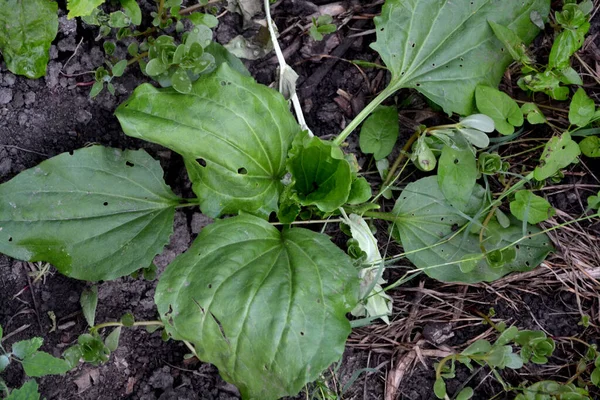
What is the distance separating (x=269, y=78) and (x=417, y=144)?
70 centimetres

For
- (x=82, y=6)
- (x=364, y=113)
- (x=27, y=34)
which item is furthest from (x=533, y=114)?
(x=27, y=34)

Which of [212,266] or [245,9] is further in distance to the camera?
[245,9]

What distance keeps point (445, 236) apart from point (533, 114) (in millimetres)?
626

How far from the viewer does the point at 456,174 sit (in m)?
2.37

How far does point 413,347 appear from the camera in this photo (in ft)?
8.18

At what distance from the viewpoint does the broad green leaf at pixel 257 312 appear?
193cm

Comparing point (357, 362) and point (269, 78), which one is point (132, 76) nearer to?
point (269, 78)

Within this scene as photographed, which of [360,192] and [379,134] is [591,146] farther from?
[360,192]

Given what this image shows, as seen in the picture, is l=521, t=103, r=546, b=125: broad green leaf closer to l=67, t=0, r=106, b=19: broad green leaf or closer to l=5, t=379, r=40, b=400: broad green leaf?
l=67, t=0, r=106, b=19: broad green leaf

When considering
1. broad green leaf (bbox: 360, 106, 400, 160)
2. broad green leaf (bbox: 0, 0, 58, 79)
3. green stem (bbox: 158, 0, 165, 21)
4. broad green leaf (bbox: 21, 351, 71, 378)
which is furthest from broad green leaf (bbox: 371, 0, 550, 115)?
broad green leaf (bbox: 21, 351, 71, 378)

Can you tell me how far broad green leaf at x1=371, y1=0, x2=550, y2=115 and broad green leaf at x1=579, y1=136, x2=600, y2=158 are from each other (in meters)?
0.45

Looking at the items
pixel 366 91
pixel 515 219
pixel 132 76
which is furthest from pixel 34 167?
pixel 515 219

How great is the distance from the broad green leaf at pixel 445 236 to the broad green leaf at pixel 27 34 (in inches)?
61.6

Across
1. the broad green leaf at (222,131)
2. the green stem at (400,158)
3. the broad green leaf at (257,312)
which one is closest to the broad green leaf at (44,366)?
the broad green leaf at (257,312)
